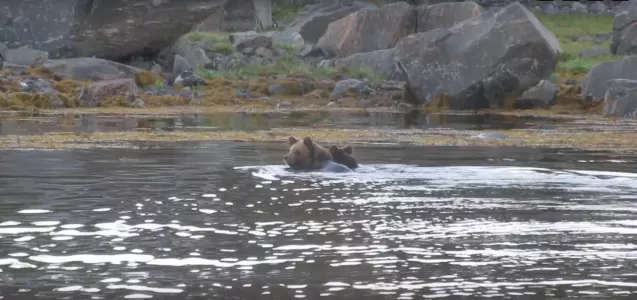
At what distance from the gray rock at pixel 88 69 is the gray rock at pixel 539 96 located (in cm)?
881

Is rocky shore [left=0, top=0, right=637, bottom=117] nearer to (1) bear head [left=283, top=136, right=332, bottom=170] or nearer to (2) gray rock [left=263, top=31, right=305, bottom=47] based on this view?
(2) gray rock [left=263, top=31, right=305, bottom=47]

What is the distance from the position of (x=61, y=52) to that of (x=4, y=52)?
1.33m

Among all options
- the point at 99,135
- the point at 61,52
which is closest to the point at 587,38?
the point at 61,52

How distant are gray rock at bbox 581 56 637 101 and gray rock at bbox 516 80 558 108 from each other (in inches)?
27.8

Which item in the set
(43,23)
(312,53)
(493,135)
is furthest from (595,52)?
(493,135)

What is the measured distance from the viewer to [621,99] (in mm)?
25594

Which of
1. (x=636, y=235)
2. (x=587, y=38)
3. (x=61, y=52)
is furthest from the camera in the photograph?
(x=587, y=38)

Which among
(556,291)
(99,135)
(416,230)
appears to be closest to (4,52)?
(99,135)

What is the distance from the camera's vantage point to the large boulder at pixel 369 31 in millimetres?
39281

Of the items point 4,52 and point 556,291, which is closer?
point 556,291

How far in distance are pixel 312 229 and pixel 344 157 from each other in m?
4.50

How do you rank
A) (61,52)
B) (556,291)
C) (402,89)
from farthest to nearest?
(61,52) → (402,89) → (556,291)

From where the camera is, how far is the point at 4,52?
105ft

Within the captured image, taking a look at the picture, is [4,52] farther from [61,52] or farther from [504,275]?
[504,275]
